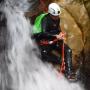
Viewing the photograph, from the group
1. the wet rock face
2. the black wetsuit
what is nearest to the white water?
the wet rock face

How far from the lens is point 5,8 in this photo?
17.1 meters

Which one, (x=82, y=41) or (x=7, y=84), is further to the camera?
(x=82, y=41)

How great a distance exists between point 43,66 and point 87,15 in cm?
268

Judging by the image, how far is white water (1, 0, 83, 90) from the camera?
1622 cm

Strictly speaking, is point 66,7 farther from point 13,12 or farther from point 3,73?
point 3,73

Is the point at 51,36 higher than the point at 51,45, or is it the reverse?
the point at 51,36

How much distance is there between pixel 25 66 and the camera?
16.7 metres

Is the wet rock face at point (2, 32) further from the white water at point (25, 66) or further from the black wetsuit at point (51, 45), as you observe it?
the black wetsuit at point (51, 45)

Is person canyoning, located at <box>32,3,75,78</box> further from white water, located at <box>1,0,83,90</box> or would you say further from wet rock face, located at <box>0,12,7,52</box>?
wet rock face, located at <box>0,12,7,52</box>

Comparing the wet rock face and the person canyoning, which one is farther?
the wet rock face

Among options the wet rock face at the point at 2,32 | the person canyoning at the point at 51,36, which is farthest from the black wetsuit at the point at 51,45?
the wet rock face at the point at 2,32

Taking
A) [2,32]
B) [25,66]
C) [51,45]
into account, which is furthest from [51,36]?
[2,32]

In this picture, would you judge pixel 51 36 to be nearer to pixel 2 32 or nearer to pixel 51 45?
pixel 51 45

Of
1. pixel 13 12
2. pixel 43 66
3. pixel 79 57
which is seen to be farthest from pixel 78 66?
pixel 13 12
